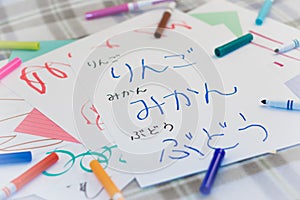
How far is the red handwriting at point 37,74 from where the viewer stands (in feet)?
1.98

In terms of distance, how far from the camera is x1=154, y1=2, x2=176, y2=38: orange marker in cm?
68

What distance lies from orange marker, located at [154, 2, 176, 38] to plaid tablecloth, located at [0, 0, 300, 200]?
2 cm

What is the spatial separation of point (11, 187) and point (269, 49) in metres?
0.40

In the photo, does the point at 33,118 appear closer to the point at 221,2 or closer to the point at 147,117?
the point at 147,117

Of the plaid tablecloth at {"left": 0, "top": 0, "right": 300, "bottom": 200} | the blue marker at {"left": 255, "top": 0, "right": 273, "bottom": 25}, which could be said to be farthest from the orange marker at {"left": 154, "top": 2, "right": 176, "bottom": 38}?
the blue marker at {"left": 255, "top": 0, "right": 273, "bottom": 25}

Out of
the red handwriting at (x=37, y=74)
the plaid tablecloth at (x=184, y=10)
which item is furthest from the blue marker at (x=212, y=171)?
the red handwriting at (x=37, y=74)

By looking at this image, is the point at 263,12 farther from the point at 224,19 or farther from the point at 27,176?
the point at 27,176

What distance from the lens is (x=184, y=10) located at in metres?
0.74

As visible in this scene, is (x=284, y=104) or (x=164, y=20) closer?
(x=284, y=104)

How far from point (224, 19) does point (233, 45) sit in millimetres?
82

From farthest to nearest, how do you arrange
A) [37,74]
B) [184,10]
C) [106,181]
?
[184,10], [37,74], [106,181]

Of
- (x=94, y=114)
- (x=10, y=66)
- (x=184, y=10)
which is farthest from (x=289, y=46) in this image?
(x=10, y=66)

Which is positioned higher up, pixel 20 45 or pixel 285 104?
pixel 20 45

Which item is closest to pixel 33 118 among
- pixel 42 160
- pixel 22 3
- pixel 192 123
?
pixel 42 160
